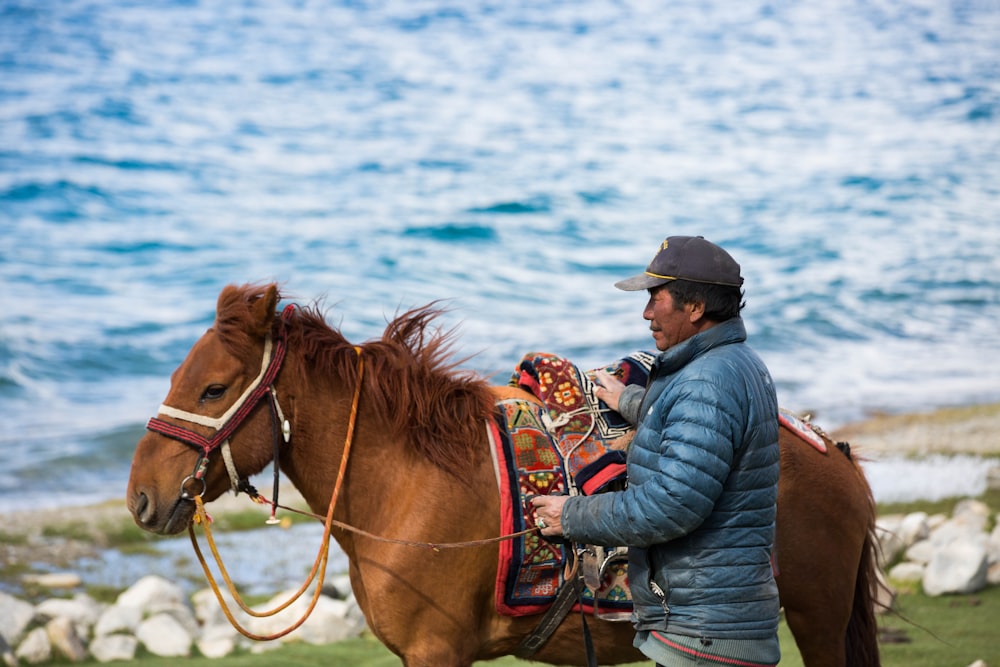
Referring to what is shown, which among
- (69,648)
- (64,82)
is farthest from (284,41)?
(69,648)

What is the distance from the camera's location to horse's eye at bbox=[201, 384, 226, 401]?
318 cm

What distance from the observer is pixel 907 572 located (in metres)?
6.10

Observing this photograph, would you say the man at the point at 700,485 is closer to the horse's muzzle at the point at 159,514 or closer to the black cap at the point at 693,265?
the black cap at the point at 693,265

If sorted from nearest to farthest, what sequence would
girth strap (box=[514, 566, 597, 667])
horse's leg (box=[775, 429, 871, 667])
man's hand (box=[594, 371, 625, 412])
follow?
girth strap (box=[514, 566, 597, 667]) → man's hand (box=[594, 371, 625, 412]) → horse's leg (box=[775, 429, 871, 667])

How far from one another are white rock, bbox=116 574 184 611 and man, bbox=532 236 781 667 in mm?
4361

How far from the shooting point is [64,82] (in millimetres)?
22547

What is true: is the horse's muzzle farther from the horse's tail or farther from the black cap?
the horse's tail

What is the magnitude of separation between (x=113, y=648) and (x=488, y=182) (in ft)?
54.5

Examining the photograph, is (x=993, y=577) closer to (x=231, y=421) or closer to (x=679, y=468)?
(x=679, y=468)

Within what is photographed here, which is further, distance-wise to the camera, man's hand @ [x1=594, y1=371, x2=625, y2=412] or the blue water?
the blue water

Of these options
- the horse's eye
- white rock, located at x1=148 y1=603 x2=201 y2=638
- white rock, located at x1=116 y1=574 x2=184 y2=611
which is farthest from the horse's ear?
white rock, located at x1=116 y1=574 x2=184 y2=611

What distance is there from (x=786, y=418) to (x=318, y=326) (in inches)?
69.6

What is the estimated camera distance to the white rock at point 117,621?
571 centimetres

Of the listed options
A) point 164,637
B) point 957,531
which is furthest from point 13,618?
point 957,531
